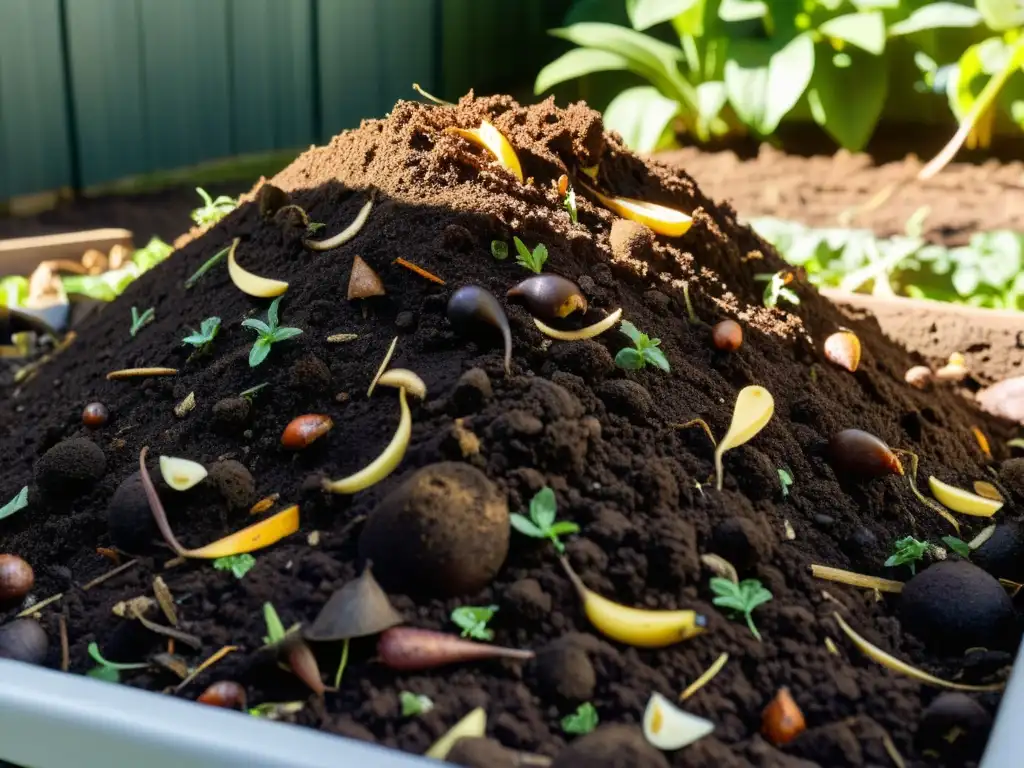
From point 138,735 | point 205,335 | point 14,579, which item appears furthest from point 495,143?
point 138,735

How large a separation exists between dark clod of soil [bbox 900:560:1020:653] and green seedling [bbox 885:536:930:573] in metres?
0.06

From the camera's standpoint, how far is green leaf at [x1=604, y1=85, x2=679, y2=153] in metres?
3.44

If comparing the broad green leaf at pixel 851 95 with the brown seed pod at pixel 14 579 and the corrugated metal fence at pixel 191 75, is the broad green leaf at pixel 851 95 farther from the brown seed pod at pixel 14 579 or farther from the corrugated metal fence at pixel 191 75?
the brown seed pod at pixel 14 579

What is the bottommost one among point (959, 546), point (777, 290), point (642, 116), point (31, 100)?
point (31, 100)

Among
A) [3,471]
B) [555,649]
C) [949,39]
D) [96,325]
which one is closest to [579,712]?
[555,649]

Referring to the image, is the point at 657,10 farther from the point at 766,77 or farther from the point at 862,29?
the point at 862,29

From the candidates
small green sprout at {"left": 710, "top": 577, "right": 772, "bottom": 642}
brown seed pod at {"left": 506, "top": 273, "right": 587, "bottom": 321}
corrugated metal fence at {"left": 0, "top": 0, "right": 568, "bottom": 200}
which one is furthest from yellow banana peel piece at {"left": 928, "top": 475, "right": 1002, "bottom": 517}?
corrugated metal fence at {"left": 0, "top": 0, "right": 568, "bottom": 200}

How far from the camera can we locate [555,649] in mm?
790

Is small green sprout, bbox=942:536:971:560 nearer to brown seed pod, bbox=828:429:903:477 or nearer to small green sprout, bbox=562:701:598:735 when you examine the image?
brown seed pod, bbox=828:429:903:477

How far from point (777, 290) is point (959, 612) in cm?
62

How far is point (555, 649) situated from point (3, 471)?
853 millimetres

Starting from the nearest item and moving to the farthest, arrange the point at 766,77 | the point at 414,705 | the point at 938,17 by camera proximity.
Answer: the point at 414,705 < the point at 938,17 < the point at 766,77

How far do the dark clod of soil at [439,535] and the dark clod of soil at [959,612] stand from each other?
408mm

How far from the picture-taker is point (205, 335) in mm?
1206
